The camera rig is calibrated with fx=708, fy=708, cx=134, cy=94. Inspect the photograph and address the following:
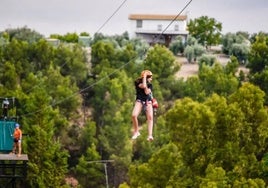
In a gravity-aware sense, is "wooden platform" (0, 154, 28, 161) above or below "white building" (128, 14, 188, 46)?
below

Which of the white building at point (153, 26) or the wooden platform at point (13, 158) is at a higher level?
the white building at point (153, 26)

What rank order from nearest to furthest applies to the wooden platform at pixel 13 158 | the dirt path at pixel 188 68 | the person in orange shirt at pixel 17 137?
1. the person in orange shirt at pixel 17 137
2. the wooden platform at pixel 13 158
3. the dirt path at pixel 188 68

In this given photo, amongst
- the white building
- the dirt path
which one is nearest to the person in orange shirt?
the dirt path

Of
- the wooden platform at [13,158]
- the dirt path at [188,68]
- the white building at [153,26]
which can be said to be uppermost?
the white building at [153,26]

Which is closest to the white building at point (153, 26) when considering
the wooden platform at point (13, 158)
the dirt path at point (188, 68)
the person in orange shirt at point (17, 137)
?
the dirt path at point (188, 68)

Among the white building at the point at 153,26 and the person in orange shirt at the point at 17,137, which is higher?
the white building at the point at 153,26


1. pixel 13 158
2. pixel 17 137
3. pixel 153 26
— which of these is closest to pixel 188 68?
pixel 153 26

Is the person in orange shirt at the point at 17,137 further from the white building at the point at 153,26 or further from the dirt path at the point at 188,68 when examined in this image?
the white building at the point at 153,26

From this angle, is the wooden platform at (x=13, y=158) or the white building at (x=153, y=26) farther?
the white building at (x=153, y=26)

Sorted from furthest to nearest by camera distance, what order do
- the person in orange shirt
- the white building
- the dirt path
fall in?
the white building < the dirt path < the person in orange shirt

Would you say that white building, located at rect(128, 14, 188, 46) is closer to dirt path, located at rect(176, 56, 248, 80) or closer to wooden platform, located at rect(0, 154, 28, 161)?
dirt path, located at rect(176, 56, 248, 80)

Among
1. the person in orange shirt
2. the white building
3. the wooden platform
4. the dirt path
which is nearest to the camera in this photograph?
the person in orange shirt

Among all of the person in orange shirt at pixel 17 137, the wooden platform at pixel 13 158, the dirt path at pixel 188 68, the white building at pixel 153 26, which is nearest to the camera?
the person in orange shirt at pixel 17 137

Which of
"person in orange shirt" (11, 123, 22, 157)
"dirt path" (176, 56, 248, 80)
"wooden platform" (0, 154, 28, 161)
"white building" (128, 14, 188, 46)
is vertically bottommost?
"wooden platform" (0, 154, 28, 161)
